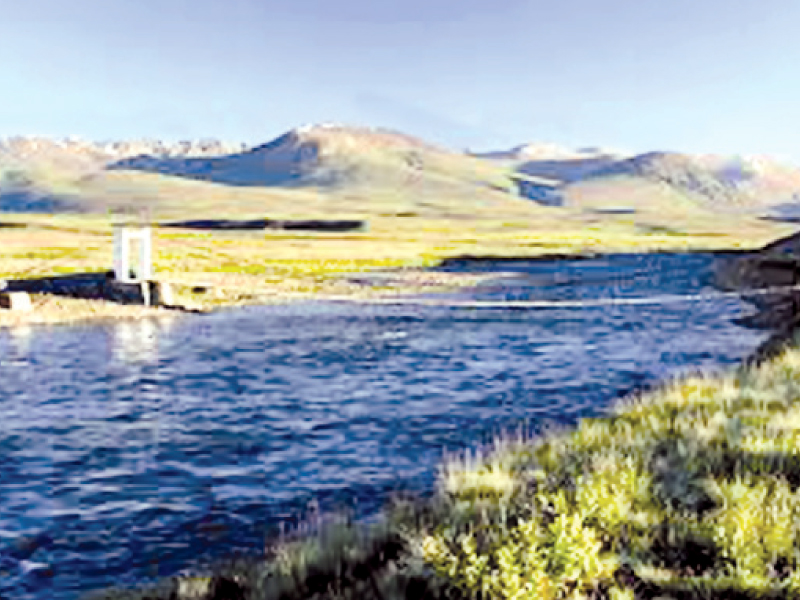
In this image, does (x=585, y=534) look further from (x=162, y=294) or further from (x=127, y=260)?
(x=127, y=260)

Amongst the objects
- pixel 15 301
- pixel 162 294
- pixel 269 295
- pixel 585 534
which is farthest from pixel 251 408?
pixel 269 295

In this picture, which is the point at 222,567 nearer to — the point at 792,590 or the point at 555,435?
the point at 792,590

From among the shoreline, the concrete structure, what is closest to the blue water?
the shoreline

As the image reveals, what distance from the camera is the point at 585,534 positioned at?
7625mm

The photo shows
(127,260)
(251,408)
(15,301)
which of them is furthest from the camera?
(127,260)

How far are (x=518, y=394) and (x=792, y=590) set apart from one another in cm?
1647

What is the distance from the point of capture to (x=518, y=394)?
933 inches

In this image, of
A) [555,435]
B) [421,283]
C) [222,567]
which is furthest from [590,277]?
Result: [222,567]

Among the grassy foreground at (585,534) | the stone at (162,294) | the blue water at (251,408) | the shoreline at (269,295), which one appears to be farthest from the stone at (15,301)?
the grassy foreground at (585,534)

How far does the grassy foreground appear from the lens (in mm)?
7555

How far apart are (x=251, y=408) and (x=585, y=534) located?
15.3 m

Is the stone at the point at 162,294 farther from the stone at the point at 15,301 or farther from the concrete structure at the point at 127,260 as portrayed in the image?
the stone at the point at 15,301

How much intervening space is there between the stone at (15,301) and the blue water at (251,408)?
4072mm

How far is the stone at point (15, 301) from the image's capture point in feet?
131
